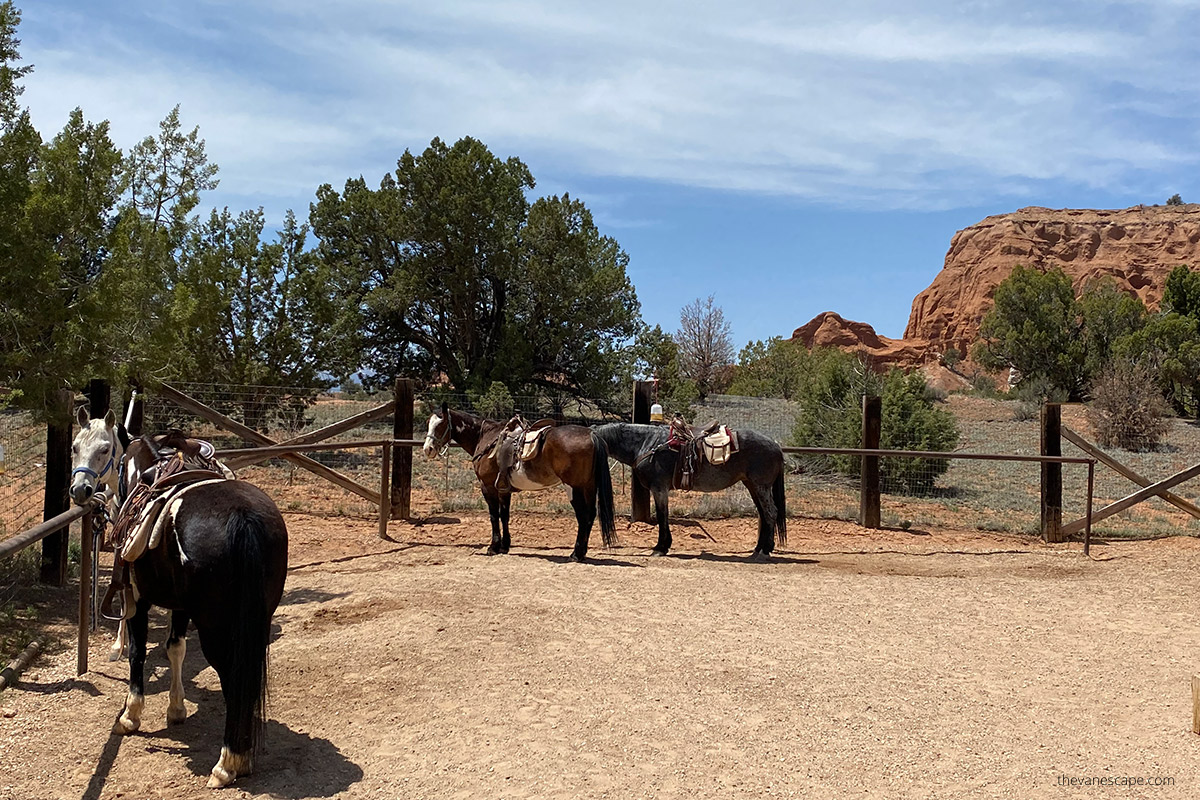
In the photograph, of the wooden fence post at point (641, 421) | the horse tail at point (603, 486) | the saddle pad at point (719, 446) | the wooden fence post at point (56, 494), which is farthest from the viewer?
the wooden fence post at point (641, 421)

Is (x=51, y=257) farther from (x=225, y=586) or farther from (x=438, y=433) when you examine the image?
(x=438, y=433)

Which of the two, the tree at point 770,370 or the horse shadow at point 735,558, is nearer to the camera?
the horse shadow at point 735,558

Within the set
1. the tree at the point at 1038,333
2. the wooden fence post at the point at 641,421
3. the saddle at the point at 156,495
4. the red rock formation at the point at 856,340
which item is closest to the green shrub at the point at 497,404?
the wooden fence post at the point at 641,421

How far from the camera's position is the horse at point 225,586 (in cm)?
387

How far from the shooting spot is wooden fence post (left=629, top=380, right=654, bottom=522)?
37.8ft

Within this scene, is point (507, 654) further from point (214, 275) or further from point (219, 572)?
point (214, 275)

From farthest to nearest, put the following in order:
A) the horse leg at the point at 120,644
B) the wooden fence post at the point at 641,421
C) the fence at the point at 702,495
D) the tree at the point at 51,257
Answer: the wooden fence post at the point at 641,421 < the fence at the point at 702,495 < the tree at the point at 51,257 < the horse leg at the point at 120,644

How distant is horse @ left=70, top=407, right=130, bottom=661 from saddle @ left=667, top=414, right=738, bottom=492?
5886 millimetres

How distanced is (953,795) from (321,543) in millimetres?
7532

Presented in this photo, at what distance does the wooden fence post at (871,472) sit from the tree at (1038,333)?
22939 millimetres

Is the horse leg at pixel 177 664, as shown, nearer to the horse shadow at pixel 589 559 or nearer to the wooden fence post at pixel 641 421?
the horse shadow at pixel 589 559

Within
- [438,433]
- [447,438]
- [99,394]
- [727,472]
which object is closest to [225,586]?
[99,394]

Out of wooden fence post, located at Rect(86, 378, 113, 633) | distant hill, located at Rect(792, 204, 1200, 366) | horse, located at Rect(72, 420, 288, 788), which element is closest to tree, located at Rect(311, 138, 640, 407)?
wooden fence post, located at Rect(86, 378, 113, 633)

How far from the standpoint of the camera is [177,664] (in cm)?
461
